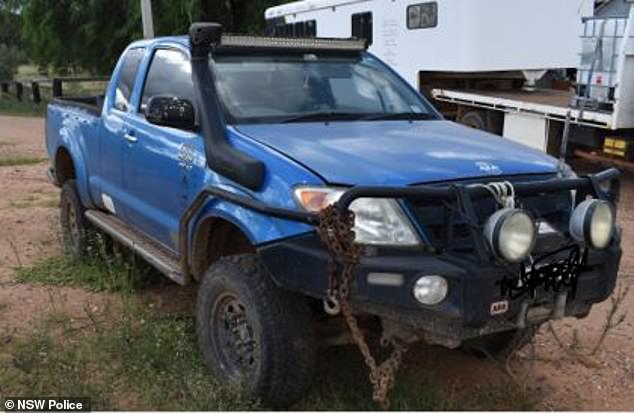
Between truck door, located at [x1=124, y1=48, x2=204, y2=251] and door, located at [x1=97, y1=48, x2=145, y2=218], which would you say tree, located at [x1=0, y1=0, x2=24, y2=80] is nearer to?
door, located at [x1=97, y1=48, x2=145, y2=218]

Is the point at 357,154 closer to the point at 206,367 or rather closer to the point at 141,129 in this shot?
the point at 206,367

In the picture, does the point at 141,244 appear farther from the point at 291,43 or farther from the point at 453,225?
the point at 453,225

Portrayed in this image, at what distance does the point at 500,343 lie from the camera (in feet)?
14.2

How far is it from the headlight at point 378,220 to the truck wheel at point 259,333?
0.48 m

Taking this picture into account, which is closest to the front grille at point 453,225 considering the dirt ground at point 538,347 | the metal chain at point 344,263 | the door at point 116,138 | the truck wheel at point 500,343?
the metal chain at point 344,263

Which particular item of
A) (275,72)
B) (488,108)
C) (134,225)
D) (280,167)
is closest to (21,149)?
(488,108)

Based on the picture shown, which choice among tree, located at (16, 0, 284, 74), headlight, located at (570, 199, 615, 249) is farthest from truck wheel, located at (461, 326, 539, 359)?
tree, located at (16, 0, 284, 74)

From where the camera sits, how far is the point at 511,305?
3184 millimetres

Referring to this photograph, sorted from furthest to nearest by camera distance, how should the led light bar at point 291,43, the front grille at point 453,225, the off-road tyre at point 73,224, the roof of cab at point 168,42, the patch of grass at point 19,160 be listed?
the patch of grass at point 19,160 < the off-road tyre at point 73,224 < the roof of cab at point 168,42 < the led light bar at point 291,43 < the front grille at point 453,225

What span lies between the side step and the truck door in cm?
7

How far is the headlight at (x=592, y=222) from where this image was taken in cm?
331

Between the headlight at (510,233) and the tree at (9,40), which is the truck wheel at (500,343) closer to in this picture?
the headlight at (510,233)

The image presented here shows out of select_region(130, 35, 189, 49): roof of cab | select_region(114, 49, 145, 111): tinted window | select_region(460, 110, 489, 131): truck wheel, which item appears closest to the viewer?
select_region(130, 35, 189, 49): roof of cab

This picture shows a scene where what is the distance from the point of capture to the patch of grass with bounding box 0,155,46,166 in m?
12.1
